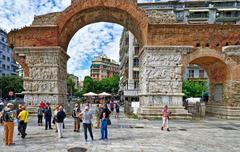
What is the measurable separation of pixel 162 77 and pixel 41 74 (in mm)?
9332

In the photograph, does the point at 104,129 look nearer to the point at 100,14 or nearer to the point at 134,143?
the point at 134,143

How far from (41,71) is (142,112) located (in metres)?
8.40

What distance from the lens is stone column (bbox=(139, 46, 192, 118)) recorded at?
70.3 ft

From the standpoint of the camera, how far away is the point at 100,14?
2348cm

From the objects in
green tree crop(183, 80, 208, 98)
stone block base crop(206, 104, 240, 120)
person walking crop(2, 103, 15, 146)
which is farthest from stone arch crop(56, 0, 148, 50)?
green tree crop(183, 80, 208, 98)

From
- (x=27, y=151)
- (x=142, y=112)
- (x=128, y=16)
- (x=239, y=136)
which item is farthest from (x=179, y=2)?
(x=27, y=151)

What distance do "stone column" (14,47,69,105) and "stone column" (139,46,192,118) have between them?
6.82m

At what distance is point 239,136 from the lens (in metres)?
13.6

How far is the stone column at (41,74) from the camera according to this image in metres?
21.9

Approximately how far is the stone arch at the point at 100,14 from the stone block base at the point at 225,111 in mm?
8179

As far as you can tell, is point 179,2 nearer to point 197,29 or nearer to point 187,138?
point 197,29

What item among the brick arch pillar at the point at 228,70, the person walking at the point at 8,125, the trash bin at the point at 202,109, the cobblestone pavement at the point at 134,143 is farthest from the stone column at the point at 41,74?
the trash bin at the point at 202,109

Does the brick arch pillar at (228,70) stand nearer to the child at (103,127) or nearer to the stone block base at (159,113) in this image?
the stone block base at (159,113)

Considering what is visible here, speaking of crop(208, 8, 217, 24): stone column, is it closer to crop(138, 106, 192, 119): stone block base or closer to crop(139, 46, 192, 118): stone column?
crop(139, 46, 192, 118): stone column
